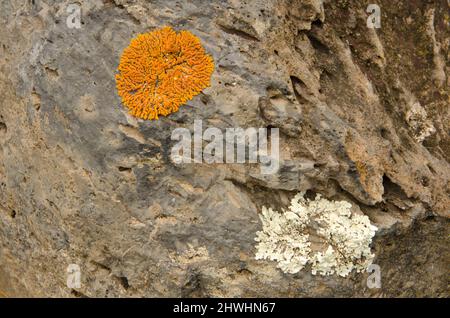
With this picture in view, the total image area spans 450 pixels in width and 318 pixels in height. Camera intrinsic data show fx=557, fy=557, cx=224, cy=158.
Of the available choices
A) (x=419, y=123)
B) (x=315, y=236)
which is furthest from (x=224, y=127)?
(x=419, y=123)

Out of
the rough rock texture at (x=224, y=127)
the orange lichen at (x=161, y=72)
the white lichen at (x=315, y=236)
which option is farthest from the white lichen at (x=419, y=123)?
the orange lichen at (x=161, y=72)

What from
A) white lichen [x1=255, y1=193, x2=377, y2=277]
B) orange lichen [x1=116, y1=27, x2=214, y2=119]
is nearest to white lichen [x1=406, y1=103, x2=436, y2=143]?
white lichen [x1=255, y1=193, x2=377, y2=277]

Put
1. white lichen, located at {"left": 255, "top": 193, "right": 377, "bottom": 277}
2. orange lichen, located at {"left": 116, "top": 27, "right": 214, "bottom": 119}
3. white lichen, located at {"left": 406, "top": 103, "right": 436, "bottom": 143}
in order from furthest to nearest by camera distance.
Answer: white lichen, located at {"left": 406, "top": 103, "right": 436, "bottom": 143}, white lichen, located at {"left": 255, "top": 193, "right": 377, "bottom": 277}, orange lichen, located at {"left": 116, "top": 27, "right": 214, "bottom": 119}

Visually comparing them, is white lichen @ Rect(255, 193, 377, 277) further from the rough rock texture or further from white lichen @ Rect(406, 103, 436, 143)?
white lichen @ Rect(406, 103, 436, 143)

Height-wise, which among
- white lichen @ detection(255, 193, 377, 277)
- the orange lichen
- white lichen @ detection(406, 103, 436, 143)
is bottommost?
white lichen @ detection(255, 193, 377, 277)

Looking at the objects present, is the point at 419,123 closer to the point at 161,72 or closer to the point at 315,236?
the point at 315,236
